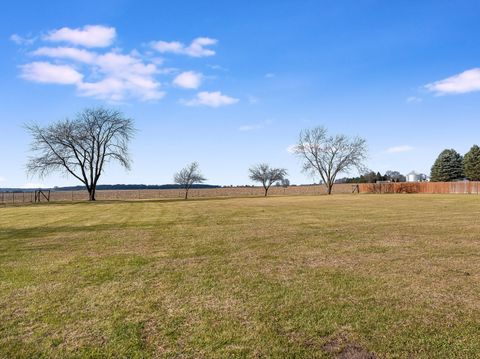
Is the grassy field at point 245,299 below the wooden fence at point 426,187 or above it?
below

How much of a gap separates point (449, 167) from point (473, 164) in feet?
27.1

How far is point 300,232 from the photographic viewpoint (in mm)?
13344

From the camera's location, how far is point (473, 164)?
77812mm

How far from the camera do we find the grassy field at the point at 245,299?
421cm

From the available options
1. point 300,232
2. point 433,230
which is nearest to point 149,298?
point 300,232

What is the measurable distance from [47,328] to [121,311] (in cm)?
92

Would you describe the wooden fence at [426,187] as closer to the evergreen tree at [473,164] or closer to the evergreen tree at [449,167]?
the evergreen tree at [473,164]

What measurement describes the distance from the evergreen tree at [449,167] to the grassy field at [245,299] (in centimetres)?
8446

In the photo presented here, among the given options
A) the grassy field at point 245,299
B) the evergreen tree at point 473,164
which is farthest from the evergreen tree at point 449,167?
the grassy field at point 245,299

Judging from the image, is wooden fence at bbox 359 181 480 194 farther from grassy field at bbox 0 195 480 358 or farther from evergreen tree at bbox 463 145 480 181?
grassy field at bbox 0 195 480 358

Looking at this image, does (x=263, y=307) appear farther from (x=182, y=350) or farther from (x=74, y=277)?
(x=74, y=277)

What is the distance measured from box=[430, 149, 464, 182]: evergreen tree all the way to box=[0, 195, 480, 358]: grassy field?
277ft

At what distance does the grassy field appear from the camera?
4215mm

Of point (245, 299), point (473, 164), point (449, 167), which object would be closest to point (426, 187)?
point (473, 164)
